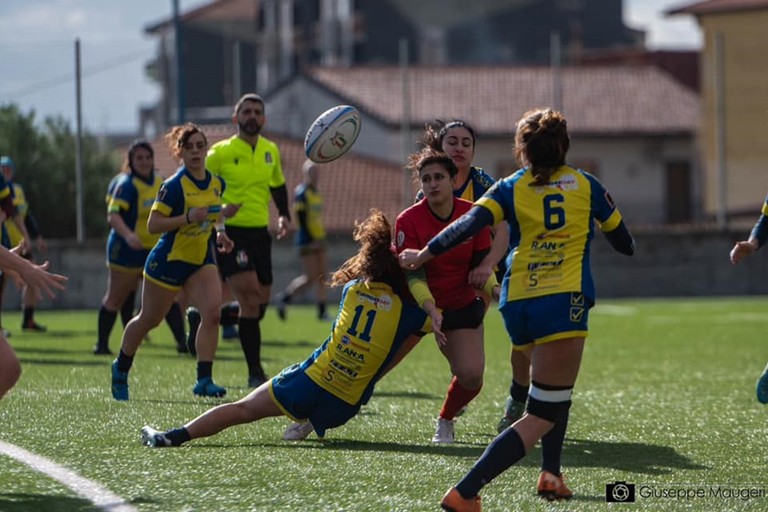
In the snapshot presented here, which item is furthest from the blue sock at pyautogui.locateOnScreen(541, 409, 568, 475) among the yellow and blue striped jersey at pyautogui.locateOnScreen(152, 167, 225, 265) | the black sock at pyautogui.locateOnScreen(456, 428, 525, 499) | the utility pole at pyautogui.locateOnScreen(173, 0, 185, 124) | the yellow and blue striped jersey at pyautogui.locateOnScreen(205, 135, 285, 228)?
the utility pole at pyautogui.locateOnScreen(173, 0, 185, 124)

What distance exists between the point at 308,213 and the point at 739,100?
22567 millimetres

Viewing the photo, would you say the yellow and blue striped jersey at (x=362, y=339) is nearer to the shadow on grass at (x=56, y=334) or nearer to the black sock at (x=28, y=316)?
the shadow on grass at (x=56, y=334)

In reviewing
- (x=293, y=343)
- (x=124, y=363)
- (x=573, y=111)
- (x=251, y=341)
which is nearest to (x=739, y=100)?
(x=573, y=111)

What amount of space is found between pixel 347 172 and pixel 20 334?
24031 millimetres

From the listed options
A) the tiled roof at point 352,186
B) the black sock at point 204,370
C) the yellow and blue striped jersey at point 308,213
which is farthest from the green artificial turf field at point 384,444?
the tiled roof at point 352,186

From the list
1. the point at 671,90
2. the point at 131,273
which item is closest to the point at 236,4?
the point at 671,90

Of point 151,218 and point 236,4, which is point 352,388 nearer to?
point 151,218

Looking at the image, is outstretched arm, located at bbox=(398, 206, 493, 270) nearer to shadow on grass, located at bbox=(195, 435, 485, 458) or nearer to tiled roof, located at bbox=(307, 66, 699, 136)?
shadow on grass, located at bbox=(195, 435, 485, 458)

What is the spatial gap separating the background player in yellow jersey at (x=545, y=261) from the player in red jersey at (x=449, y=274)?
1041 millimetres

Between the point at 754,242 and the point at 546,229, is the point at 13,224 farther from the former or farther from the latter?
the point at 546,229

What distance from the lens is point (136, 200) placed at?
14492 millimetres

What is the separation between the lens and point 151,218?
34.9ft

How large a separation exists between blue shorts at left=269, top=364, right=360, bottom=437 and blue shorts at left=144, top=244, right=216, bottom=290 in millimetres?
2619

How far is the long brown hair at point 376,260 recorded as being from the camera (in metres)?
8.17
